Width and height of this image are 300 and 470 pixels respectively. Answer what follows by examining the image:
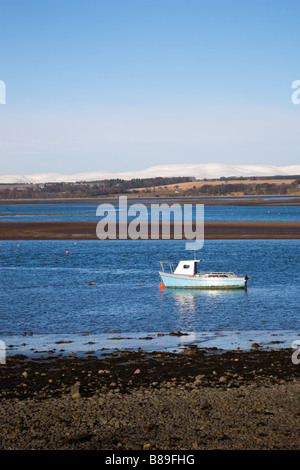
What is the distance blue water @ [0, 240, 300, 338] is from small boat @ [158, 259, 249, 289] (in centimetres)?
82

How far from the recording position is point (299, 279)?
45.8 m

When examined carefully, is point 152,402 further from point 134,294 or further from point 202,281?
point 202,281

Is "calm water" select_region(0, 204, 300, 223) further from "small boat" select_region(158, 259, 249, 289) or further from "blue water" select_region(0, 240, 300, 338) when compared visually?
"small boat" select_region(158, 259, 249, 289)

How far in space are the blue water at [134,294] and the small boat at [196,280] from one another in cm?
82

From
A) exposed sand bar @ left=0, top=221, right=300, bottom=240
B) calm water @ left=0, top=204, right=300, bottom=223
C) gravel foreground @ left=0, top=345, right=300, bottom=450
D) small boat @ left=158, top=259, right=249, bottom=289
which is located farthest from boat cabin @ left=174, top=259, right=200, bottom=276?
calm water @ left=0, top=204, right=300, bottom=223

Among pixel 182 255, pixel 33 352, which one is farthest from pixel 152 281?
pixel 33 352

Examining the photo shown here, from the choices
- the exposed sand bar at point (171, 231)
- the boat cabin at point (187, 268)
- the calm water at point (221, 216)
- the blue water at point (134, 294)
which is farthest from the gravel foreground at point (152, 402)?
the calm water at point (221, 216)

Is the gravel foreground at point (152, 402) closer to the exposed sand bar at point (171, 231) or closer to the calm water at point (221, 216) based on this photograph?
the exposed sand bar at point (171, 231)

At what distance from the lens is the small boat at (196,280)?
41844mm

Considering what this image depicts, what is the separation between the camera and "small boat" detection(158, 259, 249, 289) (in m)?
41.8

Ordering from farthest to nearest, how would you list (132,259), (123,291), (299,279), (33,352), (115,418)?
1. (132,259)
2. (299,279)
3. (123,291)
4. (33,352)
5. (115,418)

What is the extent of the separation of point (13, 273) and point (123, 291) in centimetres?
1416
